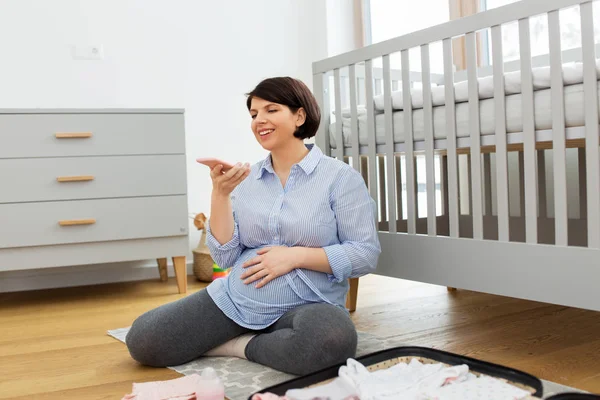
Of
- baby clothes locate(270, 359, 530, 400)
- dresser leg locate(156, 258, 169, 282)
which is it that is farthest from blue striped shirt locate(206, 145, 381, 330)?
dresser leg locate(156, 258, 169, 282)

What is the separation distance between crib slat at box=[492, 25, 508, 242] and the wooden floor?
0.31m

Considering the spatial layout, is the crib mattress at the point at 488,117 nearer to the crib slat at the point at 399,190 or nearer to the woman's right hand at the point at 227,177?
the crib slat at the point at 399,190

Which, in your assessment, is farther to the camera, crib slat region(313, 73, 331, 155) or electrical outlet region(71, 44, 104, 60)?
electrical outlet region(71, 44, 104, 60)

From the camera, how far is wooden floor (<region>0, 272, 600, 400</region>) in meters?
1.42

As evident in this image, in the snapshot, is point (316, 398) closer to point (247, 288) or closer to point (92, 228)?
point (247, 288)

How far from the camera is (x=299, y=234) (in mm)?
1511

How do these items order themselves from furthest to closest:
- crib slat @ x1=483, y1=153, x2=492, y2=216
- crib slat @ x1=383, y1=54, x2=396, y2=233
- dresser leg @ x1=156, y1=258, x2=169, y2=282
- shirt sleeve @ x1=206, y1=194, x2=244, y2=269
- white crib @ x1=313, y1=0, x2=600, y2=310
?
dresser leg @ x1=156, y1=258, x2=169, y2=282, crib slat @ x1=483, y1=153, x2=492, y2=216, crib slat @ x1=383, y1=54, x2=396, y2=233, shirt sleeve @ x1=206, y1=194, x2=244, y2=269, white crib @ x1=313, y1=0, x2=600, y2=310

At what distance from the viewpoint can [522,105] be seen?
56.7 inches

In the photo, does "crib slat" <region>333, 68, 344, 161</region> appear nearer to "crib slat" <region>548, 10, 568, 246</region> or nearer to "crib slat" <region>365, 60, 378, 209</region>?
"crib slat" <region>365, 60, 378, 209</region>

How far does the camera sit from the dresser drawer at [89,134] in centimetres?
233

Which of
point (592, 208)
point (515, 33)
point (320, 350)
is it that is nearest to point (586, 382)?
point (592, 208)

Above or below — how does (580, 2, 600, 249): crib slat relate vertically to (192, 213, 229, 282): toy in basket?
above

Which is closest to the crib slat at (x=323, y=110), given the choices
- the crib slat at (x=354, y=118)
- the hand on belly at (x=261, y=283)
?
the crib slat at (x=354, y=118)

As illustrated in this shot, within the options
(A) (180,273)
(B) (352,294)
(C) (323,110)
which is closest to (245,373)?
(B) (352,294)
